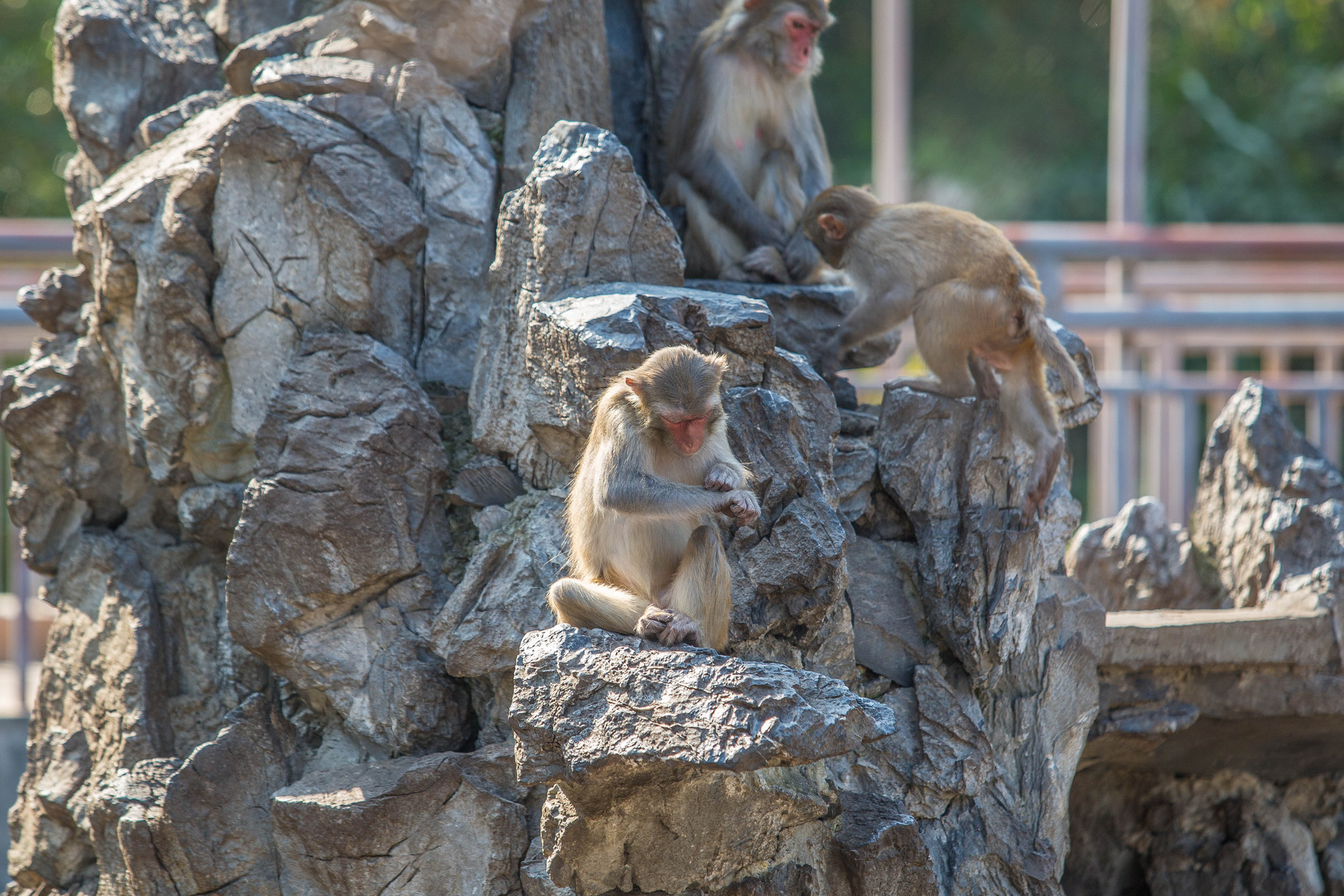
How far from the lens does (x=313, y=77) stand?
15.0 ft

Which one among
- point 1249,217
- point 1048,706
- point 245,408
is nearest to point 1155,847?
point 1048,706

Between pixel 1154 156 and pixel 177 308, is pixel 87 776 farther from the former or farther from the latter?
pixel 1154 156

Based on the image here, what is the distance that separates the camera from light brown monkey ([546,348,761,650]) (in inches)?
119

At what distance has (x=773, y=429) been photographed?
3701 millimetres

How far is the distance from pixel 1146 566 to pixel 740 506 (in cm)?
335

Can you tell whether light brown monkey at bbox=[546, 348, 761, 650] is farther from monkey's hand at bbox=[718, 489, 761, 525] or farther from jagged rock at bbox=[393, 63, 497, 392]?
jagged rock at bbox=[393, 63, 497, 392]

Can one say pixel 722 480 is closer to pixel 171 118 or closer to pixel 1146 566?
pixel 171 118

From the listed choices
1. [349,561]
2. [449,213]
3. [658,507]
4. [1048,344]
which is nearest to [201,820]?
[349,561]

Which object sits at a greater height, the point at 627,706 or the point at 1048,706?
the point at 627,706

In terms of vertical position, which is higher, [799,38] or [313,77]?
[799,38]

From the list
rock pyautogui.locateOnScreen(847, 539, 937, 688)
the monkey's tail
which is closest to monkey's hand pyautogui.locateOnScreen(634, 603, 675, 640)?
rock pyautogui.locateOnScreen(847, 539, 937, 688)

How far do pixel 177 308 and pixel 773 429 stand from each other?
2107 millimetres

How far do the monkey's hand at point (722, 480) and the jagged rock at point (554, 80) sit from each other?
6.62 ft

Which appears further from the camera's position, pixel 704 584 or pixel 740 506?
pixel 704 584
